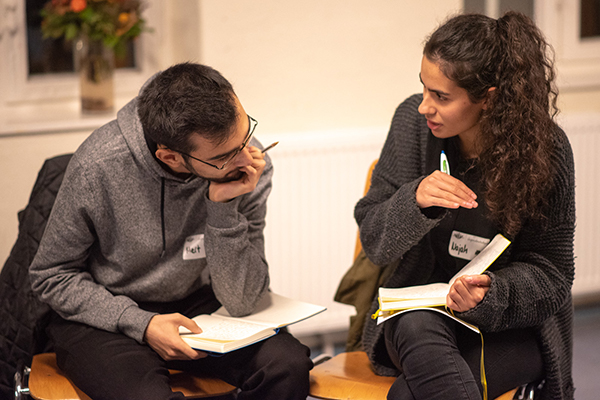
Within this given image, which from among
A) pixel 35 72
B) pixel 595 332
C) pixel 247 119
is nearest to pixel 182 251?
pixel 247 119

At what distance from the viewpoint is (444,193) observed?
157cm

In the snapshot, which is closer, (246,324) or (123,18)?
(246,324)

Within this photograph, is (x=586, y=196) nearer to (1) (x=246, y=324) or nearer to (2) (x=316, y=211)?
(2) (x=316, y=211)

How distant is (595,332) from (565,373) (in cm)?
161

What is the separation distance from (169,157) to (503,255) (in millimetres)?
862

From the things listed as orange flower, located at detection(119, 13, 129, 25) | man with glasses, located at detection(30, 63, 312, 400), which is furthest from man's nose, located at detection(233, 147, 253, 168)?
orange flower, located at detection(119, 13, 129, 25)

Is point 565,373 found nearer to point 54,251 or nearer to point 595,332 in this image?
point 54,251

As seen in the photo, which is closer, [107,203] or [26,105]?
[107,203]

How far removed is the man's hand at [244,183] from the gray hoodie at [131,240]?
23 mm

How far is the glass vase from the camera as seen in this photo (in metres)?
2.70

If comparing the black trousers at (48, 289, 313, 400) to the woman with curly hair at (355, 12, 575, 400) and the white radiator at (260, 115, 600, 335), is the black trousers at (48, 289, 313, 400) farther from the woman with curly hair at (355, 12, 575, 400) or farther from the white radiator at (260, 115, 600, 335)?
the white radiator at (260, 115, 600, 335)

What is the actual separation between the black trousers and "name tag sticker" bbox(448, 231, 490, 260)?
456mm

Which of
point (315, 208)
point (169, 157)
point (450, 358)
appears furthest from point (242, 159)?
point (315, 208)

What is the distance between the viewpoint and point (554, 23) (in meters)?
3.37
